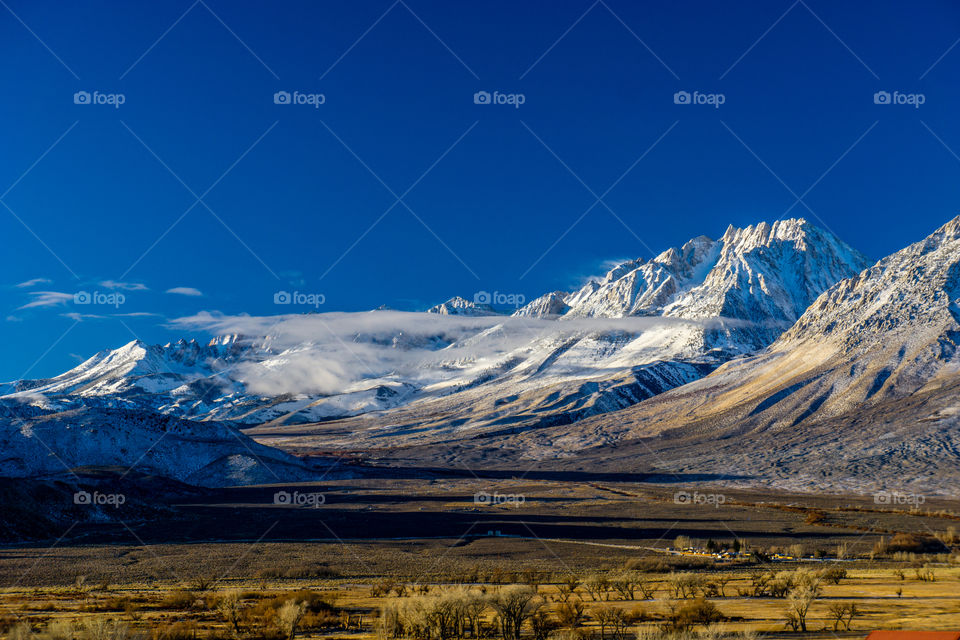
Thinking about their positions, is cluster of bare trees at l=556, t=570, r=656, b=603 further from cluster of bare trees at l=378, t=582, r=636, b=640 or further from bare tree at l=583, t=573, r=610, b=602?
cluster of bare trees at l=378, t=582, r=636, b=640

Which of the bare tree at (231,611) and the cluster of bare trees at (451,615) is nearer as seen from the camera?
the cluster of bare trees at (451,615)

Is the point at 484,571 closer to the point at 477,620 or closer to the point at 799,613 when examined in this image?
the point at 477,620

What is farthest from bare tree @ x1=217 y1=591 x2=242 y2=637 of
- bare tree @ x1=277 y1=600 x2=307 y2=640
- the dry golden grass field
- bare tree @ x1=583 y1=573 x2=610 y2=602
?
bare tree @ x1=583 y1=573 x2=610 y2=602

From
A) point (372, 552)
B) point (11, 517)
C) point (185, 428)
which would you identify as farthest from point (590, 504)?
point (185, 428)

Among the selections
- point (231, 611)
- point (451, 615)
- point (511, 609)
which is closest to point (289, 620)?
point (231, 611)

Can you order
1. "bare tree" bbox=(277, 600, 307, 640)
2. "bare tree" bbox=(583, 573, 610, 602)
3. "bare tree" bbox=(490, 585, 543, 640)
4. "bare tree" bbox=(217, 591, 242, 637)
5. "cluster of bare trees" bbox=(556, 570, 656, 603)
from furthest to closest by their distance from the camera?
1. "bare tree" bbox=(583, 573, 610, 602)
2. "cluster of bare trees" bbox=(556, 570, 656, 603)
3. "bare tree" bbox=(217, 591, 242, 637)
4. "bare tree" bbox=(277, 600, 307, 640)
5. "bare tree" bbox=(490, 585, 543, 640)

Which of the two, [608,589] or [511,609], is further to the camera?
[608,589]

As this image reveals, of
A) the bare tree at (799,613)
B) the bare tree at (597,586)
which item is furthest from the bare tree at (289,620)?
the bare tree at (799,613)

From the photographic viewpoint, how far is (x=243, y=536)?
217 ft

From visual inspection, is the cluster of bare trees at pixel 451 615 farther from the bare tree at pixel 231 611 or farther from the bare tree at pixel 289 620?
the bare tree at pixel 231 611

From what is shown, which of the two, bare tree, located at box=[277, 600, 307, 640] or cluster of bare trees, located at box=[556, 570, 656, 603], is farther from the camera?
cluster of bare trees, located at box=[556, 570, 656, 603]

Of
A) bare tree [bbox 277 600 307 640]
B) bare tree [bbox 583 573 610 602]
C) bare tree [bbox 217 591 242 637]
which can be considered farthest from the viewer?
bare tree [bbox 583 573 610 602]

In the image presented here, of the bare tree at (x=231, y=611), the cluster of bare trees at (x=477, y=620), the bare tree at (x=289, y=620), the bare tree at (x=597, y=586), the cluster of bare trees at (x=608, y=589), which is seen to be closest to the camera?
the cluster of bare trees at (x=477, y=620)

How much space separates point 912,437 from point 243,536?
12781cm
